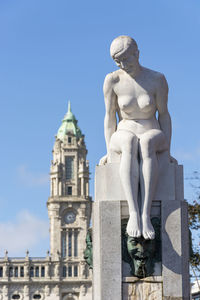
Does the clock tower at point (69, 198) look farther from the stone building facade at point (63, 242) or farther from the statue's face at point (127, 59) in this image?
the statue's face at point (127, 59)

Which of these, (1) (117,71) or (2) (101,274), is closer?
(2) (101,274)

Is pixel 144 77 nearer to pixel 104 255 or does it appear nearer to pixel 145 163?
pixel 145 163

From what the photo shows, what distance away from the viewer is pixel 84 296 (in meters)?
127

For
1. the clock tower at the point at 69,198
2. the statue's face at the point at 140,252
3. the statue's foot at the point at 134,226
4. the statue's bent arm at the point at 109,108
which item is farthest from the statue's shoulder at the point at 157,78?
the clock tower at the point at 69,198

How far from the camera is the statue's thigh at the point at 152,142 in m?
11.8

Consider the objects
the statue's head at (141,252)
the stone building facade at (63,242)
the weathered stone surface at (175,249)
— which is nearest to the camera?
the weathered stone surface at (175,249)

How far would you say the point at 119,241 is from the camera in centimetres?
1173

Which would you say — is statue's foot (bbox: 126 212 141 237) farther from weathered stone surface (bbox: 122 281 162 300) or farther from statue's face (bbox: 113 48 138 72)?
statue's face (bbox: 113 48 138 72)

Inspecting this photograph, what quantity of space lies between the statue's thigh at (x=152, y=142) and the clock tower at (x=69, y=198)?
11962 cm

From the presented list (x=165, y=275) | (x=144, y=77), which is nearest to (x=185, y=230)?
(x=165, y=275)

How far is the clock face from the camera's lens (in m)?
138

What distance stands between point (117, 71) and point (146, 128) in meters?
1.09

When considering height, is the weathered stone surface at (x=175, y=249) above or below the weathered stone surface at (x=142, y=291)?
above

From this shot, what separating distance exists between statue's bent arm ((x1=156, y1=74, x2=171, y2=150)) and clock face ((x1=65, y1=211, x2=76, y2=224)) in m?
126
